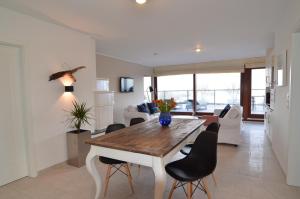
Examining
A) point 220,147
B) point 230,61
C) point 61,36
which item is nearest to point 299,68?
point 220,147

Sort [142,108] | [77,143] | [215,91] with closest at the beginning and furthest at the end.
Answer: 1. [77,143]
2. [142,108]
3. [215,91]

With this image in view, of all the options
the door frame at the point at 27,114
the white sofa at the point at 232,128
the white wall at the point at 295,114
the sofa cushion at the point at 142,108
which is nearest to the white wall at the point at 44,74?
the door frame at the point at 27,114

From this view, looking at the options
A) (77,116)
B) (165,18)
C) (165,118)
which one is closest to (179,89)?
(165,18)

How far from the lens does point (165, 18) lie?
9.97 ft

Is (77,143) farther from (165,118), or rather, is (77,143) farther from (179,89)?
(179,89)

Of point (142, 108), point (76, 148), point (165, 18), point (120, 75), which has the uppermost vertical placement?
point (165, 18)

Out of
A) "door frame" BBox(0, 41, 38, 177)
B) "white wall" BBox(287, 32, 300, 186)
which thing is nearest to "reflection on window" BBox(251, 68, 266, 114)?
"white wall" BBox(287, 32, 300, 186)

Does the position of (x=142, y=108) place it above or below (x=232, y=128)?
above

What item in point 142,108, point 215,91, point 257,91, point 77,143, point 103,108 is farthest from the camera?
point 215,91

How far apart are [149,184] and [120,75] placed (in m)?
4.72

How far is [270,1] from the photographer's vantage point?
255 cm

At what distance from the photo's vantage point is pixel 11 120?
275cm

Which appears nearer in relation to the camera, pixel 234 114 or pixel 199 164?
pixel 199 164

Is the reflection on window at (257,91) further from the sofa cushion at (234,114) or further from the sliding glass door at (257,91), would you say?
the sofa cushion at (234,114)
